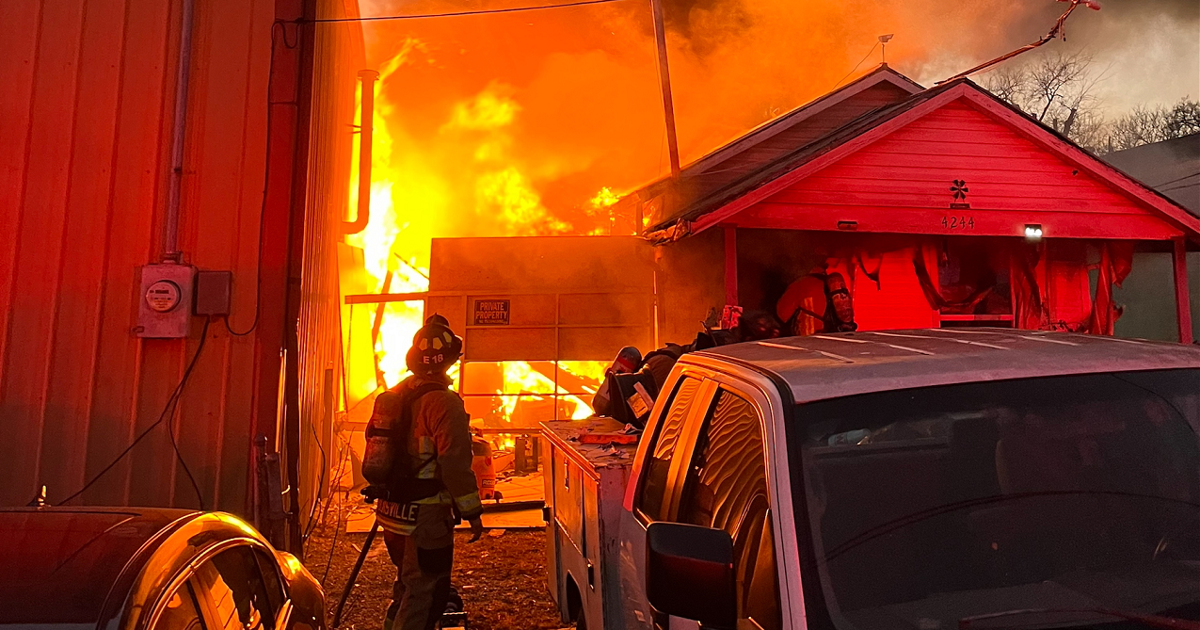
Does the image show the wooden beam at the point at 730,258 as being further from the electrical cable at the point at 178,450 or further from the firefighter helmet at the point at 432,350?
the electrical cable at the point at 178,450

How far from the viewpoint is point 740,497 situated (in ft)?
7.61

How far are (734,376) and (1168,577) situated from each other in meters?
1.19

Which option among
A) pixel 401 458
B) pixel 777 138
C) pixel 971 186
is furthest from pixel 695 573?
pixel 777 138

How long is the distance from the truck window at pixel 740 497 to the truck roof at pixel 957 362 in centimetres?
20

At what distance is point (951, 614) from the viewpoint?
70.0 inches

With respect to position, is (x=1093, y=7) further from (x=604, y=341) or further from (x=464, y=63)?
(x=464, y=63)

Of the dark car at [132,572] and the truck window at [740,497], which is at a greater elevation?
the truck window at [740,497]

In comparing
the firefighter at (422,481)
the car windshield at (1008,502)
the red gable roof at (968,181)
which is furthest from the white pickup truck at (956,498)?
the red gable roof at (968,181)

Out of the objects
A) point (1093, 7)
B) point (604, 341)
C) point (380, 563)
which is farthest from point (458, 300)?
point (1093, 7)

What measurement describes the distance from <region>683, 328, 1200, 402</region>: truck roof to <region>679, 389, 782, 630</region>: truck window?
20 cm

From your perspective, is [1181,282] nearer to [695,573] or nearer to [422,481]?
[422,481]

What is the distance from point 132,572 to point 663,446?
5.85 ft

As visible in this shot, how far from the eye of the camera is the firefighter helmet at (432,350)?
4.91 metres

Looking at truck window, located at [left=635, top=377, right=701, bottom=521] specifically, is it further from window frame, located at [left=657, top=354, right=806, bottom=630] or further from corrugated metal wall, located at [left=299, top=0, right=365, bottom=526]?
corrugated metal wall, located at [left=299, top=0, right=365, bottom=526]
